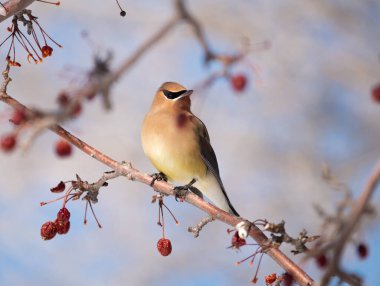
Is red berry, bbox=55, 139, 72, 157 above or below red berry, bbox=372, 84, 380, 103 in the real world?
above

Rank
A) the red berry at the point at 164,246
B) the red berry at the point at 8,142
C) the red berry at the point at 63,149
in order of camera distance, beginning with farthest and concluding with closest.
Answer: the red berry at the point at 164,246 → the red berry at the point at 63,149 → the red berry at the point at 8,142

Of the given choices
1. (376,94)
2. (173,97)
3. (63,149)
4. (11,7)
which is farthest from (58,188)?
(173,97)

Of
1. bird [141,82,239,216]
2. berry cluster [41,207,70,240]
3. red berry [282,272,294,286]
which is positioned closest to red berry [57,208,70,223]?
berry cluster [41,207,70,240]

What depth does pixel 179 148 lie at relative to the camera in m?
4.06

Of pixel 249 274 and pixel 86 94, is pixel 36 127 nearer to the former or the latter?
pixel 86 94

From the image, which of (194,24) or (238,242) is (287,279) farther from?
(194,24)

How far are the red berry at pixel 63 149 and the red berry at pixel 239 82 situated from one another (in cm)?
66

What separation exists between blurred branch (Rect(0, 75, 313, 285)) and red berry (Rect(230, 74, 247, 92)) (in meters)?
0.56

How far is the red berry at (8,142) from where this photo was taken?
1897mm

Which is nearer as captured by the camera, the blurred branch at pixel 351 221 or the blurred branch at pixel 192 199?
the blurred branch at pixel 351 221

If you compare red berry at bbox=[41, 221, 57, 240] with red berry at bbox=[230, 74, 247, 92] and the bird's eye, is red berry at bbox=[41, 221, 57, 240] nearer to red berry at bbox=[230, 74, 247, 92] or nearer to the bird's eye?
red berry at bbox=[230, 74, 247, 92]

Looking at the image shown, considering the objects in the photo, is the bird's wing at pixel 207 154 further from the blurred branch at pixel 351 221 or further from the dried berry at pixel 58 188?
the blurred branch at pixel 351 221

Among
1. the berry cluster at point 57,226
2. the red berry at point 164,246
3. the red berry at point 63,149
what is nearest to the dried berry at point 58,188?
the berry cluster at point 57,226

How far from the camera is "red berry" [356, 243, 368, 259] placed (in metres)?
1.92
